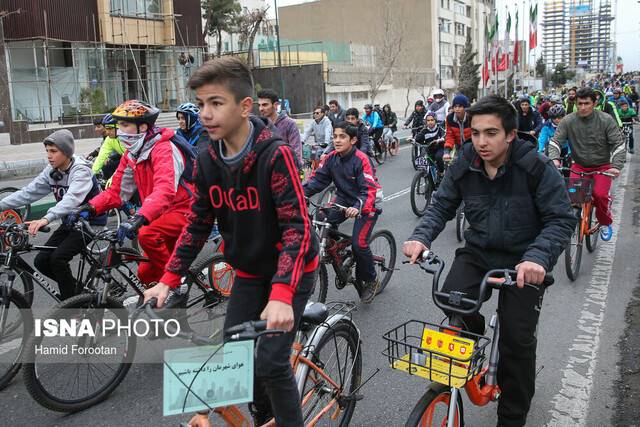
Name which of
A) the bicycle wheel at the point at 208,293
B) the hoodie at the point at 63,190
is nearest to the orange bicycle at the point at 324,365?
the bicycle wheel at the point at 208,293

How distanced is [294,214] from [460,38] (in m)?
87.5

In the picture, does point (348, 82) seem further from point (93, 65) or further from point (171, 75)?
point (93, 65)

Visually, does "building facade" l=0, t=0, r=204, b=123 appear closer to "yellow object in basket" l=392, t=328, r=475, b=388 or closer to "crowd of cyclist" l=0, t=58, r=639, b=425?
"crowd of cyclist" l=0, t=58, r=639, b=425

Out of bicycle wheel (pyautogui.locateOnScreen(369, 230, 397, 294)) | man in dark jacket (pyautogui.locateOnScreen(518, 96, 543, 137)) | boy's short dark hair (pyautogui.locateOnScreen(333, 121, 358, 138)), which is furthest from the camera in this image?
man in dark jacket (pyautogui.locateOnScreen(518, 96, 543, 137))

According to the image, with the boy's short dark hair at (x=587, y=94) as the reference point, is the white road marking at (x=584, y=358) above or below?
below

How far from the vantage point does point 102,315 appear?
4.18 m

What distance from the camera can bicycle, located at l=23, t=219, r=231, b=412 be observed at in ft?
12.8

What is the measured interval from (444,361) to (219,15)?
41.3 metres

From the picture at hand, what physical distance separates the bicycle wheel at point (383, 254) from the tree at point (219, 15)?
36.2m

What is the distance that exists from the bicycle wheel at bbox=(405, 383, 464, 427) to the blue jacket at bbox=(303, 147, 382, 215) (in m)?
3.21

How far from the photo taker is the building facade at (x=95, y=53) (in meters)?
29.0

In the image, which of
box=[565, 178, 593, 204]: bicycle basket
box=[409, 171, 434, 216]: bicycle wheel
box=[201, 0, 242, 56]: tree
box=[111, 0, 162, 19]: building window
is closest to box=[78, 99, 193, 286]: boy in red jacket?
box=[565, 178, 593, 204]: bicycle basket

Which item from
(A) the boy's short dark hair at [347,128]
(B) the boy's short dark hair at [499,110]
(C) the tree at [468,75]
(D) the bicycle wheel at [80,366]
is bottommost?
(D) the bicycle wheel at [80,366]

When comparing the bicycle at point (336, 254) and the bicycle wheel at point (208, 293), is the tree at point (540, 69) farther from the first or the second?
the bicycle wheel at point (208, 293)
